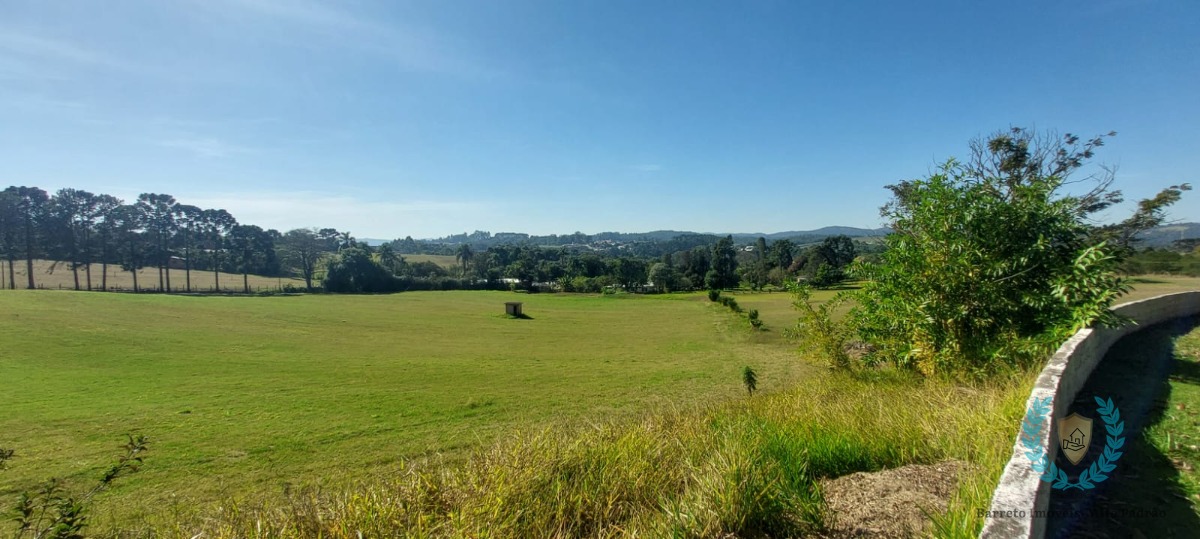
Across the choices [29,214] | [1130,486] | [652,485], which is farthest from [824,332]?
[29,214]

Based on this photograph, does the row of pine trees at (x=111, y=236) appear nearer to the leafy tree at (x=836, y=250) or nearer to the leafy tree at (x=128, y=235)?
the leafy tree at (x=128, y=235)

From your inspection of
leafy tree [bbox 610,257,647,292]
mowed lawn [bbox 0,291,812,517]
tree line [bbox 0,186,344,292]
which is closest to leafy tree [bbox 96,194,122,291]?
tree line [bbox 0,186,344,292]

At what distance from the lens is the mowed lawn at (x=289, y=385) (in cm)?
939

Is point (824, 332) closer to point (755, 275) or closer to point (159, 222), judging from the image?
point (755, 275)

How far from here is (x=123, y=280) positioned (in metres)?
65.6

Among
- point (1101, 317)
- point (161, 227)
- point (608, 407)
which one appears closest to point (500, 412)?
point (608, 407)

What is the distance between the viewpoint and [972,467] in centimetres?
362

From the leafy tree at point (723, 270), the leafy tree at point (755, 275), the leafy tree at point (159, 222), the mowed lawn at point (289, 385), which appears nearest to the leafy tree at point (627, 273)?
the leafy tree at point (723, 270)

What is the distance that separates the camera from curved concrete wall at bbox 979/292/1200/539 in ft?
8.05

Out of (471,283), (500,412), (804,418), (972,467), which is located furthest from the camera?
(471,283)

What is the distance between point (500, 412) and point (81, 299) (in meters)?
45.1

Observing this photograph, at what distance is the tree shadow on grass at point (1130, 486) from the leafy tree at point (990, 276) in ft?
3.52

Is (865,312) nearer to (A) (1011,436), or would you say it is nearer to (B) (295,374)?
(A) (1011,436)

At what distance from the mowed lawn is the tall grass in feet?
11.9
